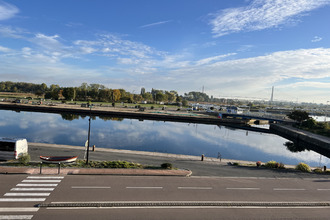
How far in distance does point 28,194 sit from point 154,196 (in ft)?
31.2

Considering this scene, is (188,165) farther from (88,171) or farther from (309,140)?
(309,140)

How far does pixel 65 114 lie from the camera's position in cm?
9231

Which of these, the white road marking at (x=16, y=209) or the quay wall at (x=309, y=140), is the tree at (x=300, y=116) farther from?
the white road marking at (x=16, y=209)

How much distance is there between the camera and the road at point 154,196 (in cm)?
1329

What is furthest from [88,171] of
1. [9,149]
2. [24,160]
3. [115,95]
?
[115,95]

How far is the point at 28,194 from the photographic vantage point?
15.1 meters

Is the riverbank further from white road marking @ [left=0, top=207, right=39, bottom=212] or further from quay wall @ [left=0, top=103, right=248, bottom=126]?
quay wall @ [left=0, top=103, right=248, bottom=126]

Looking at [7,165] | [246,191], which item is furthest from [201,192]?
[7,165]

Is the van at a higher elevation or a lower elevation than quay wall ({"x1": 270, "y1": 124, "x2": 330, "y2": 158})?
higher

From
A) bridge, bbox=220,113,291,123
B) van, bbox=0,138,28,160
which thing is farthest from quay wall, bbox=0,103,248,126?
van, bbox=0,138,28,160

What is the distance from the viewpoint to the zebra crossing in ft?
41.1

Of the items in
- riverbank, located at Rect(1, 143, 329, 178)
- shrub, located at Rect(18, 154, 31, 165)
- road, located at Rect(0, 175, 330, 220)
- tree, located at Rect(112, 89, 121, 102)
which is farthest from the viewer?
tree, located at Rect(112, 89, 121, 102)

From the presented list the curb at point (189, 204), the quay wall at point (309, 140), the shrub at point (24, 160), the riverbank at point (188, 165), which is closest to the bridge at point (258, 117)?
the quay wall at point (309, 140)

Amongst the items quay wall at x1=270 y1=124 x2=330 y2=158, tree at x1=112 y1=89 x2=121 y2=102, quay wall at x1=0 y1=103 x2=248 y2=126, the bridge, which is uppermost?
tree at x1=112 y1=89 x2=121 y2=102
